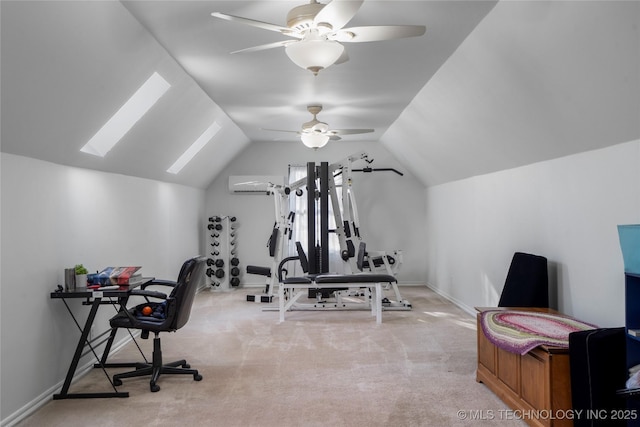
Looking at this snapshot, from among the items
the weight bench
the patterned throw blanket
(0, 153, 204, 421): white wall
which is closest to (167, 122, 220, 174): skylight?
(0, 153, 204, 421): white wall

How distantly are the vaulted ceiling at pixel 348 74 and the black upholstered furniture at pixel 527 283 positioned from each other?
871mm

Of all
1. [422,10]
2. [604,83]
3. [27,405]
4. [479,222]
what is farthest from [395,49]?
[27,405]

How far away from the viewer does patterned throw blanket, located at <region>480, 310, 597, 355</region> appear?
2742 mm

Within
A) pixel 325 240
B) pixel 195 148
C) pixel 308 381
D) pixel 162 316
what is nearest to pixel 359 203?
pixel 325 240

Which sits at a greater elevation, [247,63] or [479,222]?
[247,63]

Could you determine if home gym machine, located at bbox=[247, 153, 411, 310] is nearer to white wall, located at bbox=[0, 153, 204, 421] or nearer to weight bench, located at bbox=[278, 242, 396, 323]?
weight bench, located at bbox=[278, 242, 396, 323]

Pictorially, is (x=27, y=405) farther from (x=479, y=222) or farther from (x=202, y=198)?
(x=202, y=198)

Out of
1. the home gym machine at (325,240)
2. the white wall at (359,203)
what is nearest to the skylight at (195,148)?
the home gym machine at (325,240)

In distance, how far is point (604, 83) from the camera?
2678 millimetres

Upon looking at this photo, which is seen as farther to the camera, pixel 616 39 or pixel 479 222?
pixel 479 222

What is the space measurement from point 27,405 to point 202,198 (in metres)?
5.57

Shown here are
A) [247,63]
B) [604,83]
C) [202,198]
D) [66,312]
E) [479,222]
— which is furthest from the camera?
[202,198]

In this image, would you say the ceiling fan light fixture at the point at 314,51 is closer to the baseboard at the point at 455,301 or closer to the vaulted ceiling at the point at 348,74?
the vaulted ceiling at the point at 348,74

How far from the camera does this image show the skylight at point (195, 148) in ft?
21.2
